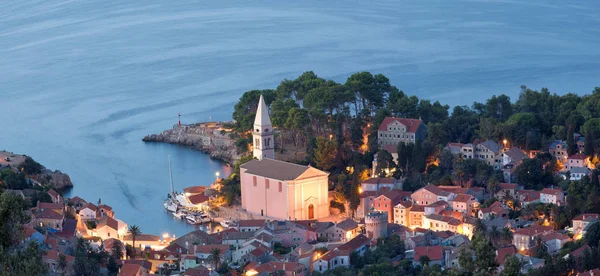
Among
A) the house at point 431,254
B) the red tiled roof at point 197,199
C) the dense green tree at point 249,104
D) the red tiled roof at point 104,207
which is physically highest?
the dense green tree at point 249,104

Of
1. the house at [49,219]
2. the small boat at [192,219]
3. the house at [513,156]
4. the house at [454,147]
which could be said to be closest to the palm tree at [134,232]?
the house at [49,219]

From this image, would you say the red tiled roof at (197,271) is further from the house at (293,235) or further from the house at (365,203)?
the house at (365,203)

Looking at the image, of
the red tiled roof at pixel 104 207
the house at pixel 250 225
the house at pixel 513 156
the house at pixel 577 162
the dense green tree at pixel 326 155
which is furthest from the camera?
the dense green tree at pixel 326 155

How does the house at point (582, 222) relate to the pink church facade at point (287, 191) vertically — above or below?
below

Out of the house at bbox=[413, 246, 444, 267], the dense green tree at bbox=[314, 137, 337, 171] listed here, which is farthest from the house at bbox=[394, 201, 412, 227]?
the dense green tree at bbox=[314, 137, 337, 171]

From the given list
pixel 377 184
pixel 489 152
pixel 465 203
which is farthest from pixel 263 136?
pixel 465 203

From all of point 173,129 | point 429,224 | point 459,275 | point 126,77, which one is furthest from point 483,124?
point 126,77

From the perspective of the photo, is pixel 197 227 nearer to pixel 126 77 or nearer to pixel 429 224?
pixel 429 224

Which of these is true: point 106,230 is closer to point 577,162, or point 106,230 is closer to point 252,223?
point 252,223

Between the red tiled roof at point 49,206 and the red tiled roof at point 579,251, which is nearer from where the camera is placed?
the red tiled roof at point 579,251
